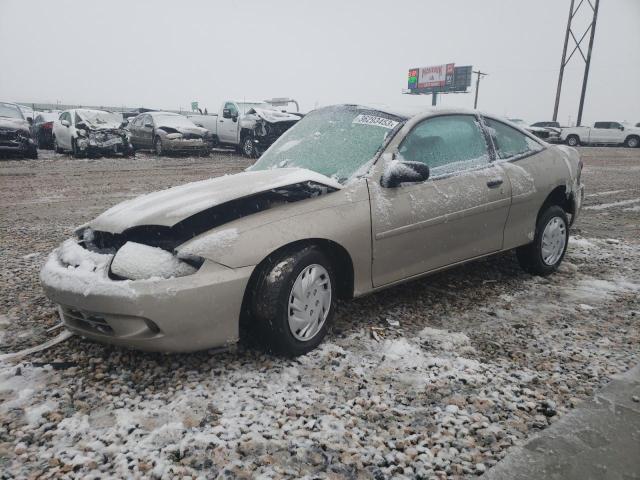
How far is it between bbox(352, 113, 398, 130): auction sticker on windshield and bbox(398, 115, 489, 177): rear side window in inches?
5.8

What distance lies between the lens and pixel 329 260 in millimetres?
3018

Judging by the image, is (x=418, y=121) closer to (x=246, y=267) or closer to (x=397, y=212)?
(x=397, y=212)

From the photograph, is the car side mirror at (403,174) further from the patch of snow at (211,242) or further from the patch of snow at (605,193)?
the patch of snow at (605,193)

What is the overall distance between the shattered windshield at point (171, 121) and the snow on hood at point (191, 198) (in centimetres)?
1362

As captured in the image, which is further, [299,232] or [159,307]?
[299,232]

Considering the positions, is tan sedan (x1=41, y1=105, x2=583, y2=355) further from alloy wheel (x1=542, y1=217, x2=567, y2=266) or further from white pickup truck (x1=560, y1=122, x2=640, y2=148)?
white pickup truck (x1=560, y1=122, x2=640, y2=148)

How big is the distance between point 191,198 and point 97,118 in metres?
13.9

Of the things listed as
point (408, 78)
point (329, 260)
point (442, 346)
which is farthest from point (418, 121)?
point (408, 78)

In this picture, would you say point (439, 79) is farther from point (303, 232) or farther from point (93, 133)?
point (303, 232)

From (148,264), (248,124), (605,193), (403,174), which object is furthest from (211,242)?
(248,124)

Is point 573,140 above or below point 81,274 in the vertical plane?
below

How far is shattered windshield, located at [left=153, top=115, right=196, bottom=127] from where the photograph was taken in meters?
16.0

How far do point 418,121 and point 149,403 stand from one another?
7.99 feet

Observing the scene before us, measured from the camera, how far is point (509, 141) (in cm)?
419
